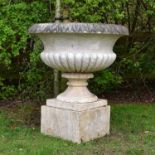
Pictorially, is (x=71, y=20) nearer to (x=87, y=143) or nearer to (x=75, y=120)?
(x=75, y=120)

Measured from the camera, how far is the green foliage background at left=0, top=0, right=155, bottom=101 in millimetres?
5676

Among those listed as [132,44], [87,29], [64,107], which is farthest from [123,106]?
[87,29]

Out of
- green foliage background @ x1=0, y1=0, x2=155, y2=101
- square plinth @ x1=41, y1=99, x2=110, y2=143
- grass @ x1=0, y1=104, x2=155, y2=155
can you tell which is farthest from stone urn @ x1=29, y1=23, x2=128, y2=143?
green foliage background @ x1=0, y1=0, x2=155, y2=101

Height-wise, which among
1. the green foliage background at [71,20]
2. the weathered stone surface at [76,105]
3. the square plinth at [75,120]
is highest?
the green foliage background at [71,20]

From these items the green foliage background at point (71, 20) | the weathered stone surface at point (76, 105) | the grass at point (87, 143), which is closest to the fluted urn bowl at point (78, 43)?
the weathered stone surface at point (76, 105)

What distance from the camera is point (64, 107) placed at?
15.5 feet

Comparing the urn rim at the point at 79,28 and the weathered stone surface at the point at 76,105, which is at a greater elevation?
the urn rim at the point at 79,28

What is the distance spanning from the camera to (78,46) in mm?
4496

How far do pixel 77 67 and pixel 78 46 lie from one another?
224mm

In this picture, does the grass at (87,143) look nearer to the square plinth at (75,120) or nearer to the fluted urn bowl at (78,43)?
the square plinth at (75,120)

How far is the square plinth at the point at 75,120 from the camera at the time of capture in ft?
15.1

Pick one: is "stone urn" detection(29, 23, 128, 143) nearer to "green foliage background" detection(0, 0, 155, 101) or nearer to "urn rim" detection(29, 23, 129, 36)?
"urn rim" detection(29, 23, 129, 36)

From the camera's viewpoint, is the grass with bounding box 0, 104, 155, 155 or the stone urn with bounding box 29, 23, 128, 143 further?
the stone urn with bounding box 29, 23, 128, 143

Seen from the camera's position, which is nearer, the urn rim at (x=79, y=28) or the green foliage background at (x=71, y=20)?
A: the urn rim at (x=79, y=28)
